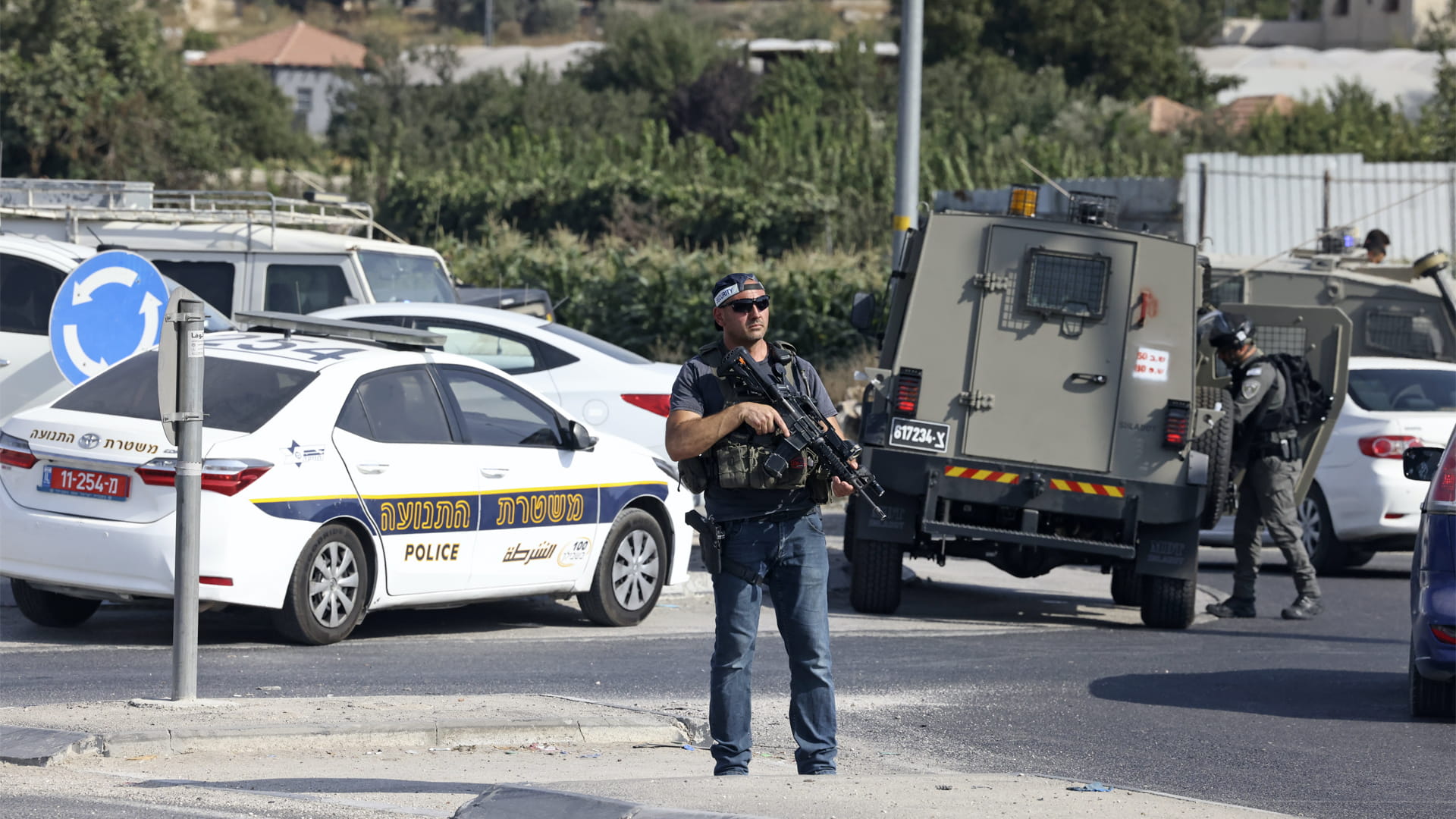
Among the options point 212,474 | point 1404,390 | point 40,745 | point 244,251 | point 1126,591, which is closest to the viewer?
point 40,745

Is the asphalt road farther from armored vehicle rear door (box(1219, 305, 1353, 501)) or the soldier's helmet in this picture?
the soldier's helmet

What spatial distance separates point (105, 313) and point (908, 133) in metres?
7.21

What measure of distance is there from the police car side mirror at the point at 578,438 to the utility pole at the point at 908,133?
505 cm

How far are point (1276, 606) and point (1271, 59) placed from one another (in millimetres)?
73951

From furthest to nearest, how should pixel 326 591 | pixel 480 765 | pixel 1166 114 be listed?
pixel 1166 114, pixel 326 591, pixel 480 765

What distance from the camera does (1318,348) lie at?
12.1m

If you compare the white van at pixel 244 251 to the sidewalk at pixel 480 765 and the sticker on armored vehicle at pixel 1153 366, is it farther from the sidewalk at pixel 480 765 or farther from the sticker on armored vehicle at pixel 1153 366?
the sidewalk at pixel 480 765

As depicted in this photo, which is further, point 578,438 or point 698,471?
point 578,438

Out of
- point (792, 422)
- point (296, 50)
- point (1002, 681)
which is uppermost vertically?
point (296, 50)

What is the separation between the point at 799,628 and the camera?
5.84 metres

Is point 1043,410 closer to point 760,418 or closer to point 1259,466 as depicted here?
point 1259,466

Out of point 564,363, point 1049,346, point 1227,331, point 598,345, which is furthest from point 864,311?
point 598,345

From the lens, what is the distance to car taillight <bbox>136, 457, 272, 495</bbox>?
26.8ft

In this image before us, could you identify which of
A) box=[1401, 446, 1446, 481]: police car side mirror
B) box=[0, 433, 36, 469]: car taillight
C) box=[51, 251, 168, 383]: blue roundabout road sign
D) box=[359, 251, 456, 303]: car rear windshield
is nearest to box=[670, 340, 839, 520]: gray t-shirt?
box=[1401, 446, 1446, 481]: police car side mirror
